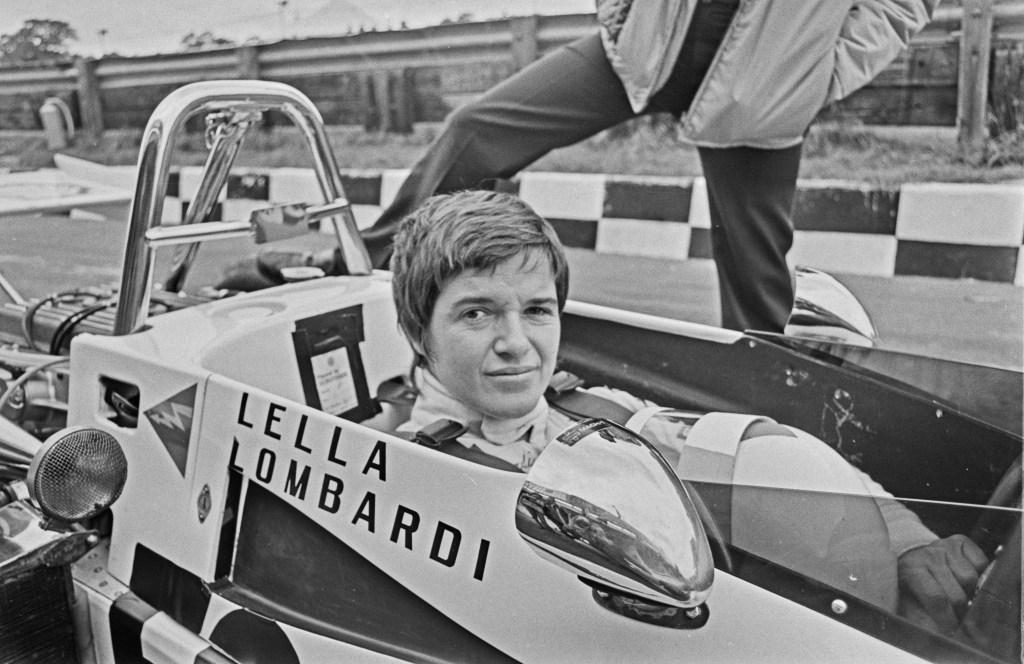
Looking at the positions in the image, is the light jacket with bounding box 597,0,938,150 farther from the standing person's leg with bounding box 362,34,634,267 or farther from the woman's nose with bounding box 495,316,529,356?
the woman's nose with bounding box 495,316,529,356

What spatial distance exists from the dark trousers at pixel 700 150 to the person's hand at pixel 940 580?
112 cm

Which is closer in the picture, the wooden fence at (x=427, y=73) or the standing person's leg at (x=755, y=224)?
the wooden fence at (x=427, y=73)

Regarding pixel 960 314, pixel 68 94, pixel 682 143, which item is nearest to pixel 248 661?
pixel 682 143

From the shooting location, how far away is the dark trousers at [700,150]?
1919mm

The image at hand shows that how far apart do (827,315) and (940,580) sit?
76 cm

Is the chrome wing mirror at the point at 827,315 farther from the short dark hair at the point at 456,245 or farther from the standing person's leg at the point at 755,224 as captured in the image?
the short dark hair at the point at 456,245

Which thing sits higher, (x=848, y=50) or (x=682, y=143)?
(x=848, y=50)

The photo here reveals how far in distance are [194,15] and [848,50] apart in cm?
163

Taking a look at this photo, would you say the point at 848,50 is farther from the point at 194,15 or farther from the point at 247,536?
the point at 194,15

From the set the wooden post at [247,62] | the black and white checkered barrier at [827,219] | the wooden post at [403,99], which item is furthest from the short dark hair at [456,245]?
the wooden post at [247,62]

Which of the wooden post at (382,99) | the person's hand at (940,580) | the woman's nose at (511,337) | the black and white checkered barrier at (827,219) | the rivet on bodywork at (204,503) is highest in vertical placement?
the wooden post at (382,99)

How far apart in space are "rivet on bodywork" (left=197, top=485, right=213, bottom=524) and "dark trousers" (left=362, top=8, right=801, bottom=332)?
1225 millimetres

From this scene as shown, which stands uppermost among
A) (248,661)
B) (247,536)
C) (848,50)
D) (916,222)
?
(848,50)

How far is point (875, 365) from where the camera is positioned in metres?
1.39
